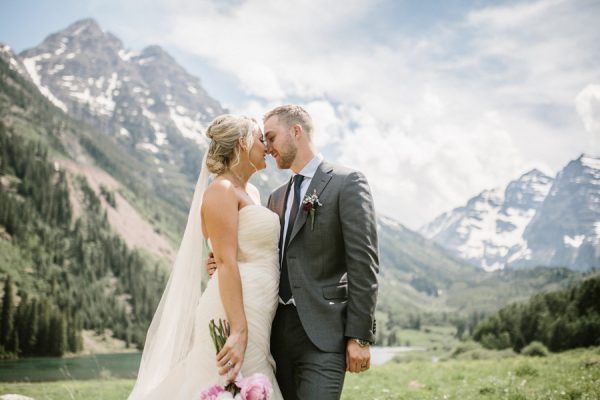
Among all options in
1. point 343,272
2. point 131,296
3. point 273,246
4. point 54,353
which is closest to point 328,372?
point 343,272

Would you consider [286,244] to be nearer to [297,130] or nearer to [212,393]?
[297,130]

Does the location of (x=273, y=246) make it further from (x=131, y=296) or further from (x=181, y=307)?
(x=131, y=296)

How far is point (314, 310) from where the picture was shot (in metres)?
5.32

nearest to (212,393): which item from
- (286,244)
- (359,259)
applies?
(286,244)

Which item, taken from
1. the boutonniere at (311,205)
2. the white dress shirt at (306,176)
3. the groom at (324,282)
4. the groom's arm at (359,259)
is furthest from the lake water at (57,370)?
the groom's arm at (359,259)

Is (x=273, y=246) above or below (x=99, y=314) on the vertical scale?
above

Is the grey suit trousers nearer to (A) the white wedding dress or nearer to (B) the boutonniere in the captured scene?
(A) the white wedding dress

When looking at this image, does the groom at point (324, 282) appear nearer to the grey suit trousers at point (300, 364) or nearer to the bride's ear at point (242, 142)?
the grey suit trousers at point (300, 364)

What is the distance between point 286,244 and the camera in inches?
230

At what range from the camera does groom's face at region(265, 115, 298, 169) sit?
19.8 ft

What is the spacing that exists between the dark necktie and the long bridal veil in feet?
3.81

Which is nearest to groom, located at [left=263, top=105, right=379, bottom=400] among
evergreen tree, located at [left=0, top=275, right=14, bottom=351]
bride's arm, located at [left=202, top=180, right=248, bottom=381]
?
bride's arm, located at [left=202, top=180, right=248, bottom=381]

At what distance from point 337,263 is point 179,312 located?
7.75 feet

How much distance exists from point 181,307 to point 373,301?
2687mm
